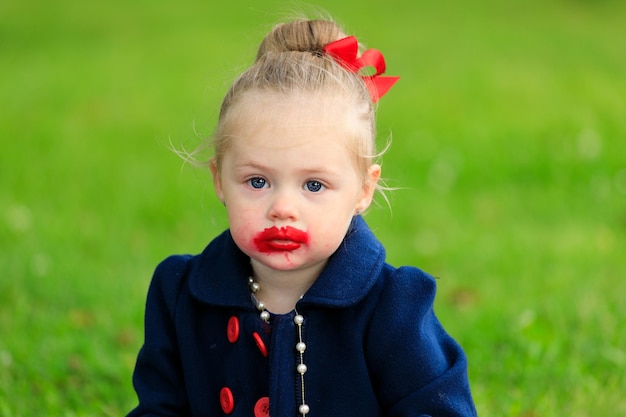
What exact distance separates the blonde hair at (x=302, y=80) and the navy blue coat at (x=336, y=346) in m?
0.32

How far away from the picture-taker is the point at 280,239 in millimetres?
2510

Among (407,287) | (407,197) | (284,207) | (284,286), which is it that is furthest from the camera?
(407,197)

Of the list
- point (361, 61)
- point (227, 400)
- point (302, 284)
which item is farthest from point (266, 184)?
point (227, 400)

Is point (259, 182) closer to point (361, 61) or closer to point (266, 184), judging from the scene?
point (266, 184)

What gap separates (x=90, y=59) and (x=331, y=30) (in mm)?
8259

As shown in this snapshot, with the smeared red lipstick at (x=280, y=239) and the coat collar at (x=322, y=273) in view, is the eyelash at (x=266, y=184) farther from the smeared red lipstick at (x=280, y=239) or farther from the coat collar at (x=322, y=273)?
the coat collar at (x=322, y=273)

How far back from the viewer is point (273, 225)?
2.51 m

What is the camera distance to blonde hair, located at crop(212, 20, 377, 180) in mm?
2562

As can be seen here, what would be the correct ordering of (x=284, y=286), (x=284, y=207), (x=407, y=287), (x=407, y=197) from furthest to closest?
(x=407, y=197), (x=284, y=286), (x=407, y=287), (x=284, y=207)

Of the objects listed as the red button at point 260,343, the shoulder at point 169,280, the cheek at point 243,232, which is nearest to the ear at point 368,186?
the cheek at point 243,232

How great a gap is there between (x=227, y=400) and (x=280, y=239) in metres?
0.54

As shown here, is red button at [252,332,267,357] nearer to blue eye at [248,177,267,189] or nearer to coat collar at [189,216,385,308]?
coat collar at [189,216,385,308]

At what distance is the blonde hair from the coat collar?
0.24 metres

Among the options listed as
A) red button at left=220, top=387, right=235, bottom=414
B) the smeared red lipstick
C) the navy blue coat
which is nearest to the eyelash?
the smeared red lipstick
